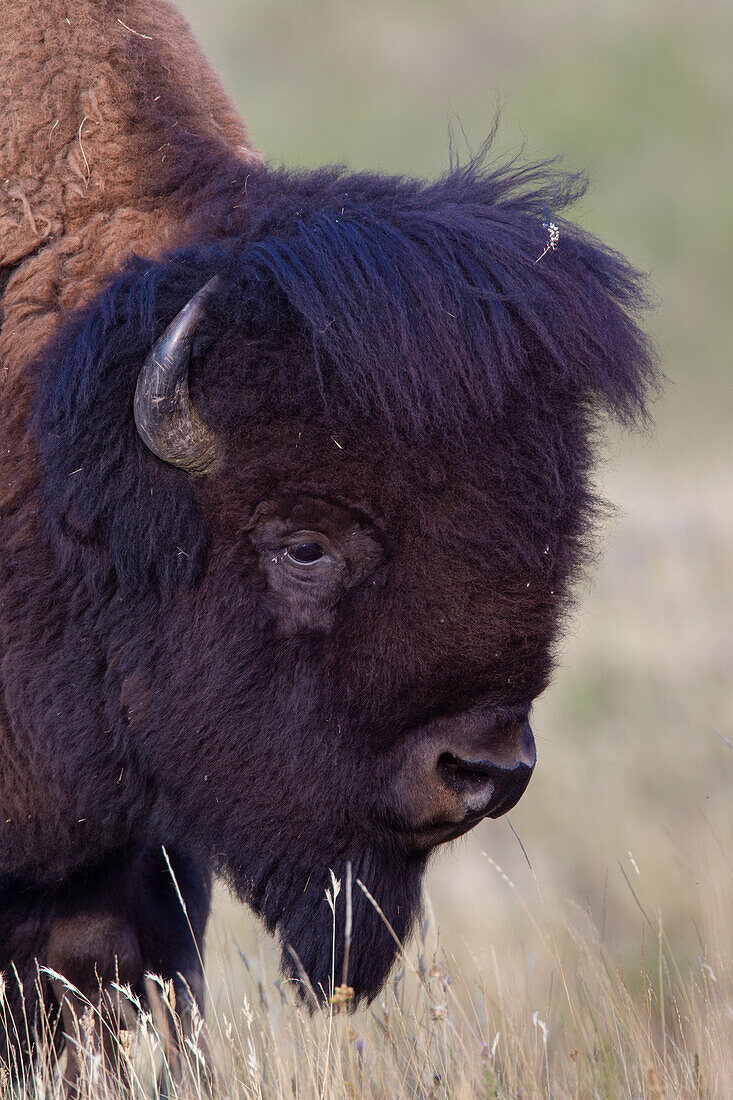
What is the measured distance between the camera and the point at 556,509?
2639mm

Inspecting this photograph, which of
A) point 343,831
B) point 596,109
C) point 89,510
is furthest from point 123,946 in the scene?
point 596,109

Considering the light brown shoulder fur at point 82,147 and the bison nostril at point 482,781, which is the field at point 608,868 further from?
the light brown shoulder fur at point 82,147

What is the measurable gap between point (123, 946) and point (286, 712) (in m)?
1.16

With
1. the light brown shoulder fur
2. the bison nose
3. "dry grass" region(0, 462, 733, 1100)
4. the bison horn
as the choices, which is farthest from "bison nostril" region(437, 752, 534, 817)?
the light brown shoulder fur

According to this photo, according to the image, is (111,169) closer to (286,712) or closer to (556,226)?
(556,226)

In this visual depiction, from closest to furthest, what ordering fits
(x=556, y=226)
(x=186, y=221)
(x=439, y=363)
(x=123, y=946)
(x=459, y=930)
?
1. (x=439, y=363)
2. (x=556, y=226)
3. (x=186, y=221)
4. (x=123, y=946)
5. (x=459, y=930)

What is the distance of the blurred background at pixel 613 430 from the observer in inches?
241

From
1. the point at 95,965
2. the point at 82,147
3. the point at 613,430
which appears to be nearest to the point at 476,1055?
the point at 95,965

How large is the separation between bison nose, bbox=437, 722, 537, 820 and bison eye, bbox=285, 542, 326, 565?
0.51 m

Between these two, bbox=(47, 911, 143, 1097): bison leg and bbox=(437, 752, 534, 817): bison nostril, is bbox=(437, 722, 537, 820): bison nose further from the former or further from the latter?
bbox=(47, 911, 143, 1097): bison leg

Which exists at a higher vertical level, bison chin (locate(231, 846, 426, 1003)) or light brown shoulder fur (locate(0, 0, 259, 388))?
light brown shoulder fur (locate(0, 0, 259, 388))

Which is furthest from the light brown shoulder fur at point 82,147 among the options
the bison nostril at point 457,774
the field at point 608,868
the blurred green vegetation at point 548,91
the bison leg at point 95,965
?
the blurred green vegetation at point 548,91

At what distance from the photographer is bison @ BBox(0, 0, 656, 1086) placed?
103 inches

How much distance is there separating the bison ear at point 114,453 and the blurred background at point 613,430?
3.25 ft
